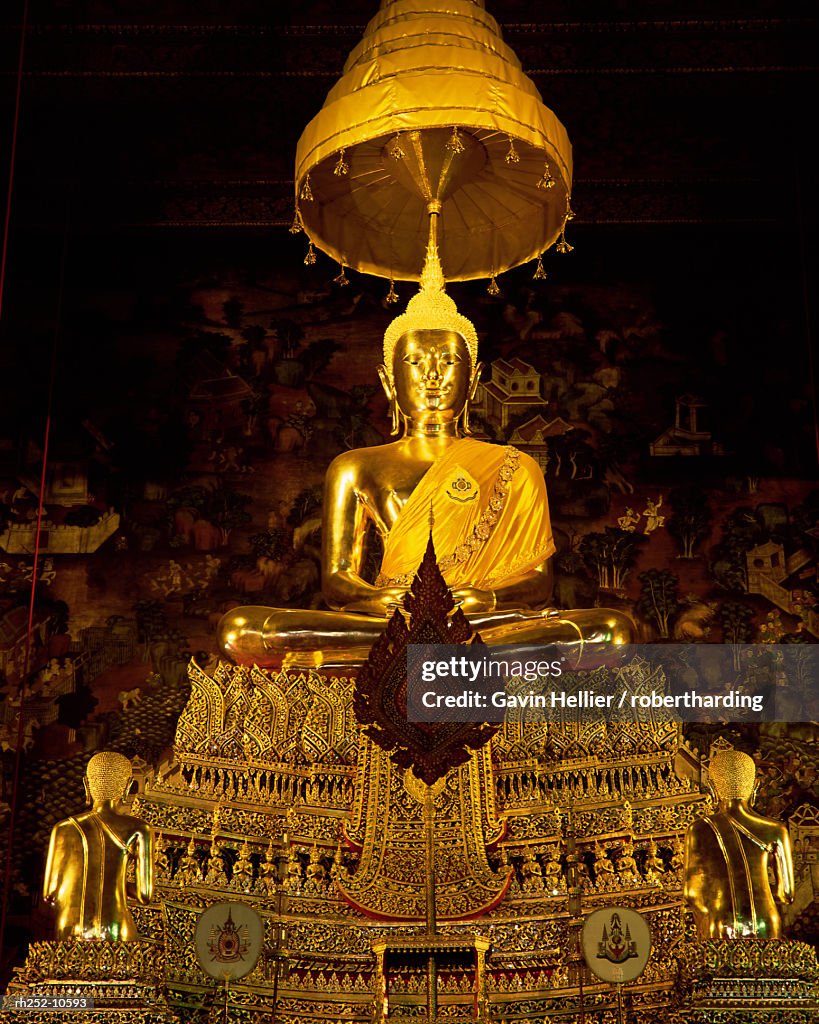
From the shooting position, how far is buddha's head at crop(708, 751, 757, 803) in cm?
371

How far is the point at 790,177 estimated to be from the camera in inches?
278

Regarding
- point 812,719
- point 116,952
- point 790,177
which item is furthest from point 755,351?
point 116,952

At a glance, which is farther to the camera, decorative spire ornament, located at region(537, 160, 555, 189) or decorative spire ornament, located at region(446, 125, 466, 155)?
decorative spire ornament, located at region(537, 160, 555, 189)

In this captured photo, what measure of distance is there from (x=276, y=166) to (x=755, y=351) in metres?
2.62

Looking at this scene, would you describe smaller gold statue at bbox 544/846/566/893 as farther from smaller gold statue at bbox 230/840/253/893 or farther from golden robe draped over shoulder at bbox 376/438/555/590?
golden robe draped over shoulder at bbox 376/438/555/590

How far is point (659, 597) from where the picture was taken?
21.3 feet

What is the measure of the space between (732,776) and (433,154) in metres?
2.78

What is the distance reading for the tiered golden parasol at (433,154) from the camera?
4.87 meters

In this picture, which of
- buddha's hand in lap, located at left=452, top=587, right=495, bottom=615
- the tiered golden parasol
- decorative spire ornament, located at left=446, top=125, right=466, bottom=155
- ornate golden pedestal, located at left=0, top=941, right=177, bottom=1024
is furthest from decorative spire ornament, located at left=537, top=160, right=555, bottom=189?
ornate golden pedestal, located at left=0, top=941, right=177, bottom=1024

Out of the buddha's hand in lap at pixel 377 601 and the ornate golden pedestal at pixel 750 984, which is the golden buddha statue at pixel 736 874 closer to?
the ornate golden pedestal at pixel 750 984

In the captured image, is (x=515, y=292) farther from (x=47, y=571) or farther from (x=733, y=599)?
(x=47, y=571)

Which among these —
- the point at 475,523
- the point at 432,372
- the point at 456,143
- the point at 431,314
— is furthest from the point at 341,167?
the point at 475,523

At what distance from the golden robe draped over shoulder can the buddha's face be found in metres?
0.24

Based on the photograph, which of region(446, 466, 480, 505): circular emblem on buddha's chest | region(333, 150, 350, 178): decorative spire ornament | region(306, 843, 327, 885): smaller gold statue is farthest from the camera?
region(446, 466, 480, 505): circular emblem on buddha's chest
